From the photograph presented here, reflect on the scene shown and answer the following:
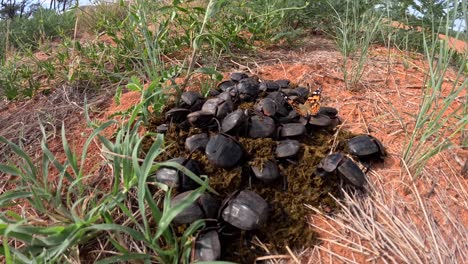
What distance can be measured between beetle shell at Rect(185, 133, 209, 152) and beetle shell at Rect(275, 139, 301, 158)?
423mm

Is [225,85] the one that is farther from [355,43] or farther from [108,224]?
[108,224]

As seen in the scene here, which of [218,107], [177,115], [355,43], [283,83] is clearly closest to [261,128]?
[218,107]

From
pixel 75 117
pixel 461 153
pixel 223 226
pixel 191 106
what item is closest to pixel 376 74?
pixel 461 153

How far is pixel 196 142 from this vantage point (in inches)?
70.9

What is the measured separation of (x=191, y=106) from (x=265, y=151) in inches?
24.3

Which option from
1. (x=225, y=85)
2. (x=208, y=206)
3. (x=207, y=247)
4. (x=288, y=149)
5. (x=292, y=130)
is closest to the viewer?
(x=207, y=247)

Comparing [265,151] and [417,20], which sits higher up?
[417,20]

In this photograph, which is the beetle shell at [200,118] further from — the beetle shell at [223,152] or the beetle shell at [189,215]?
the beetle shell at [189,215]

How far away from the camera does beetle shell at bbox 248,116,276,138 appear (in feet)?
6.07

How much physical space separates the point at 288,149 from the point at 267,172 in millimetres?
204

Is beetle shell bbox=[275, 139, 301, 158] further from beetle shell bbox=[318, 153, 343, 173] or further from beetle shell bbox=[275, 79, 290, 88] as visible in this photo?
beetle shell bbox=[275, 79, 290, 88]

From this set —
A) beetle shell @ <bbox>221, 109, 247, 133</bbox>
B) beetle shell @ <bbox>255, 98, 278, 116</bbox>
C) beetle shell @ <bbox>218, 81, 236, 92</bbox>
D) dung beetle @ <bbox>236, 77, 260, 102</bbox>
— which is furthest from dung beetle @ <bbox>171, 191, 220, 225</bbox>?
beetle shell @ <bbox>218, 81, 236, 92</bbox>

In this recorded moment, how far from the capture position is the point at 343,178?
1.61 m

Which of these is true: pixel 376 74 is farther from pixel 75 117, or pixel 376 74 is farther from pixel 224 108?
pixel 75 117
